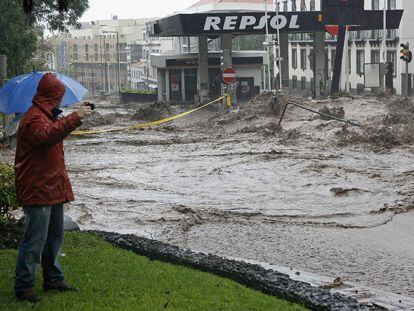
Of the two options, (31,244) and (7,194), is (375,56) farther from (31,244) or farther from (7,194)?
(31,244)

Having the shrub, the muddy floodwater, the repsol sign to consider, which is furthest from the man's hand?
the repsol sign

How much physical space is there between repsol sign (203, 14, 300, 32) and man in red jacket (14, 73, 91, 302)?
129 feet

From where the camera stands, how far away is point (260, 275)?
28.3ft

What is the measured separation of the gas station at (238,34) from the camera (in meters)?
46.2

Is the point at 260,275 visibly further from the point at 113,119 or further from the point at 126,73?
the point at 126,73

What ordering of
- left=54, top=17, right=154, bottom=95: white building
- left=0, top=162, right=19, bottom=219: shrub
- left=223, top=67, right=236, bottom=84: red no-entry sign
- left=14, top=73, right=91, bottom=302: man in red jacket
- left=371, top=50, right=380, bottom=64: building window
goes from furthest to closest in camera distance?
left=54, top=17, right=154, bottom=95: white building
left=371, top=50, right=380, bottom=64: building window
left=223, top=67, right=236, bottom=84: red no-entry sign
left=0, top=162, right=19, bottom=219: shrub
left=14, top=73, right=91, bottom=302: man in red jacket

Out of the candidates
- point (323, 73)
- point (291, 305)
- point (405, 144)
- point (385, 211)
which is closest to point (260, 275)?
point (291, 305)

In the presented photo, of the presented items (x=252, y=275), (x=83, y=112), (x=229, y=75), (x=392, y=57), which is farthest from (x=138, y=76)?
(x=83, y=112)

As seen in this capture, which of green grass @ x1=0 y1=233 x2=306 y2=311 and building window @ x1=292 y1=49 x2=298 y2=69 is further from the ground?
green grass @ x1=0 y1=233 x2=306 y2=311

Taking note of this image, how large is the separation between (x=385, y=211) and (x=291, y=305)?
937 centimetres

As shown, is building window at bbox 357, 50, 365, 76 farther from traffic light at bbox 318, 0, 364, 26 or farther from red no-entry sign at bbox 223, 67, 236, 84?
red no-entry sign at bbox 223, 67, 236, 84

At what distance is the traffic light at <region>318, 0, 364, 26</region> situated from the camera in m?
46.2

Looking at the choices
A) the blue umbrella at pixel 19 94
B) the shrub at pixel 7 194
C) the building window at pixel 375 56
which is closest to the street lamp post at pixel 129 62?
the building window at pixel 375 56

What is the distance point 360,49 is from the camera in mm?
66375
